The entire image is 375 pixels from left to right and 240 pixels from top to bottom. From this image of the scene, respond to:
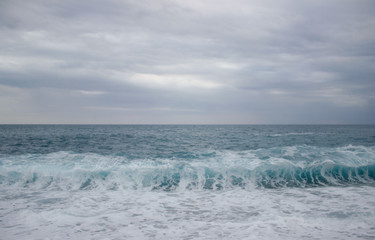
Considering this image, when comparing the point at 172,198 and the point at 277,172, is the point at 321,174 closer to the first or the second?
the point at 277,172

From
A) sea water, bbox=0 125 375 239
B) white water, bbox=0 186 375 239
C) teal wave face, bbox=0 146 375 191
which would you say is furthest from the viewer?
teal wave face, bbox=0 146 375 191

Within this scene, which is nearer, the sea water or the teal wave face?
the sea water

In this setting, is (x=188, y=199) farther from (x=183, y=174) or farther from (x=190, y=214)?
(x=183, y=174)

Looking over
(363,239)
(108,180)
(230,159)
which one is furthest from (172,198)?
(230,159)

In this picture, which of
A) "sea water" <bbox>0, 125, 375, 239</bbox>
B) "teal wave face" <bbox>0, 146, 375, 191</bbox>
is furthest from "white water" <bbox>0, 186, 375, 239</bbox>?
"teal wave face" <bbox>0, 146, 375, 191</bbox>

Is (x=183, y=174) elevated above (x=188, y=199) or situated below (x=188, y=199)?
above

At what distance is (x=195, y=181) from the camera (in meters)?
9.29

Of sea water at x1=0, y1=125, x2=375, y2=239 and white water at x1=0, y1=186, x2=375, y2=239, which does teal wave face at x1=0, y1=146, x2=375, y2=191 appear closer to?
sea water at x1=0, y1=125, x2=375, y2=239

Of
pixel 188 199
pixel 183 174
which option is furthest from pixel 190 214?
pixel 183 174

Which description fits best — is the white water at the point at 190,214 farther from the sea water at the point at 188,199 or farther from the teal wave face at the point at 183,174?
the teal wave face at the point at 183,174

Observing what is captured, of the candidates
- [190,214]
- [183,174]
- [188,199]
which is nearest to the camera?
[190,214]

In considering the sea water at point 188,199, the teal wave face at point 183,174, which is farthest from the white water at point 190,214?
the teal wave face at point 183,174

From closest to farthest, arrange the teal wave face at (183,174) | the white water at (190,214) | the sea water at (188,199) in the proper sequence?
the white water at (190,214) < the sea water at (188,199) < the teal wave face at (183,174)

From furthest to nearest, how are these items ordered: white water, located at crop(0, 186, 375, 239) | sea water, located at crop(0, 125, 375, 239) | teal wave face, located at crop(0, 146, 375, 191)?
teal wave face, located at crop(0, 146, 375, 191) → sea water, located at crop(0, 125, 375, 239) → white water, located at crop(0, 186, 375, 239)
